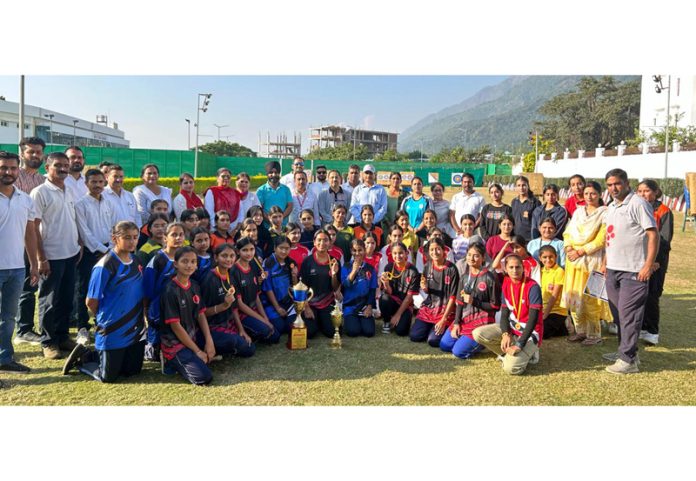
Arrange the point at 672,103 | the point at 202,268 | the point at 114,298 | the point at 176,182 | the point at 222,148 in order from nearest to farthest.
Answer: the point at 114,298 < the point at 202,268 < the point at 176,182 < the point at 672,103 < the point at 222,148

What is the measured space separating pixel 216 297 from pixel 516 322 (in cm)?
299

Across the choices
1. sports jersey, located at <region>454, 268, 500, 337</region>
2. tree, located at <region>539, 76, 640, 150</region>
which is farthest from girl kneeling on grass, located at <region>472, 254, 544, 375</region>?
tree, located at <region>539, 76, 640, 150</region>

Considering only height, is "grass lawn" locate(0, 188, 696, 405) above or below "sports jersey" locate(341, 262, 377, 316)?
below

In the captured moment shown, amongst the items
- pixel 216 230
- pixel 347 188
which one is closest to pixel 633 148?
pixel 347 188

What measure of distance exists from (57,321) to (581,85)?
77751 millimetres

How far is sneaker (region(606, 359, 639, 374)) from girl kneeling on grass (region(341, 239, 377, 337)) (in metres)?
2.48

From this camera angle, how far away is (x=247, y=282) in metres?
5.41

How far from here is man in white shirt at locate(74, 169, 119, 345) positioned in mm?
5367

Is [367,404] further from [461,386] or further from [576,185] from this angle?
[576,185]

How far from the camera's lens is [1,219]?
4.35 meters

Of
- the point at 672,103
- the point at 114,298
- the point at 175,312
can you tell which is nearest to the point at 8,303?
the point at 114,298

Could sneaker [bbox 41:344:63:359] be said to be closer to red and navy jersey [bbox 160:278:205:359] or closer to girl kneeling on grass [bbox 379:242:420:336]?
red and navy jersey [bbox 160:278:205:359]

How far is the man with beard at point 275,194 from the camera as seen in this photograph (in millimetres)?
7512

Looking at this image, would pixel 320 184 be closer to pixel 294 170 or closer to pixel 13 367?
pixel 294 170
